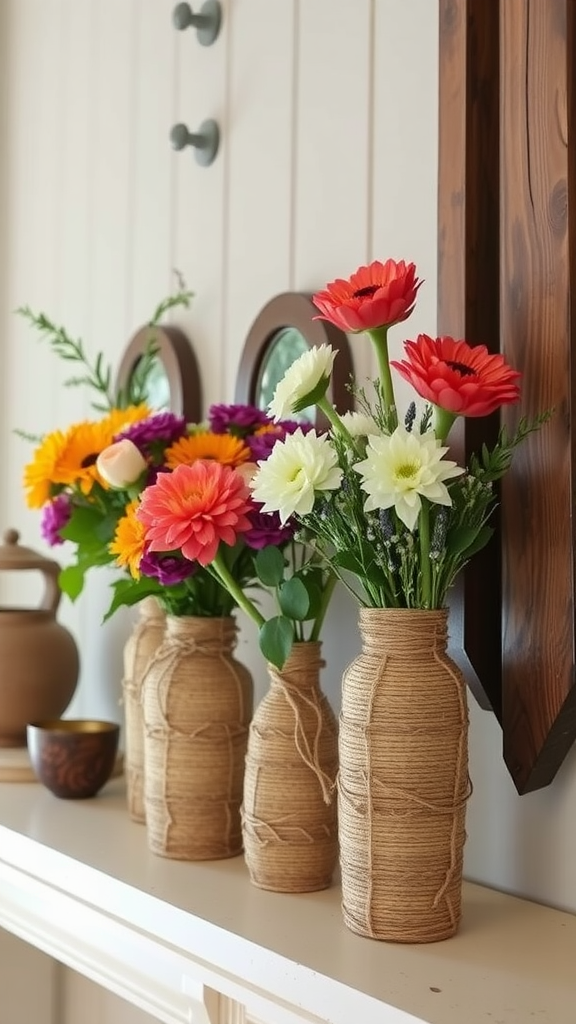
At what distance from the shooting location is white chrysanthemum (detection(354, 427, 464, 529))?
0.76 metres

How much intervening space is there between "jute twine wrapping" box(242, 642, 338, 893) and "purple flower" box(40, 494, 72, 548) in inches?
14.5

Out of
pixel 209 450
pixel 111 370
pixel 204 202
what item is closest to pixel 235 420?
pixel 209 450

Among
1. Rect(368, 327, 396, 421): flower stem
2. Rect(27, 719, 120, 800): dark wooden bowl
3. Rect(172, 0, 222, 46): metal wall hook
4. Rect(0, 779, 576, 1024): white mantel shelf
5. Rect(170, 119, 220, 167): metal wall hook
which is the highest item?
Rect(172, 0, 222, 46): metal wall hook

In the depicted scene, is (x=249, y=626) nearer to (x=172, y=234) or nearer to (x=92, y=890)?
(x=92, y=890)

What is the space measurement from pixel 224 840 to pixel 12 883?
25 cm

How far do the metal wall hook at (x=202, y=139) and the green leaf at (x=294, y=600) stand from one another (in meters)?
0.64

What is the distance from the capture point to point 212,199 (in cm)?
134

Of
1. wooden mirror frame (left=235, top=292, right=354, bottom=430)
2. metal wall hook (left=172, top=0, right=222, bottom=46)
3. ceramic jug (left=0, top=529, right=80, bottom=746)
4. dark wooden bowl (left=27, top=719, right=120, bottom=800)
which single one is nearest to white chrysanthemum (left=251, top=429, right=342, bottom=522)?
wooden mirror frame (left=235, top=292, right=354, bottom=430)

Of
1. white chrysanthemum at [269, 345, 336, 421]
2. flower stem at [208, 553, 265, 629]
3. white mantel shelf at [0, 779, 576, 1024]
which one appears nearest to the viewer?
white mantel shelf at [0, 779, 576, 1024]

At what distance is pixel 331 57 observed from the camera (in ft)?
3.80

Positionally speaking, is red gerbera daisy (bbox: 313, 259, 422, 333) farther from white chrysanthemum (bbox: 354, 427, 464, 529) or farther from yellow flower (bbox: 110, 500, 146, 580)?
yellow flower (bbox: 110, 500, 146, 580)

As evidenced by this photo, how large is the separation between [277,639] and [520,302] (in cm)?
32

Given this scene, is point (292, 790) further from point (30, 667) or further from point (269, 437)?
point (30, 667)

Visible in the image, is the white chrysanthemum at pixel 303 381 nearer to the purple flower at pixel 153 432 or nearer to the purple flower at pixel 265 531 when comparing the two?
the purple flower at pixel 265 531
